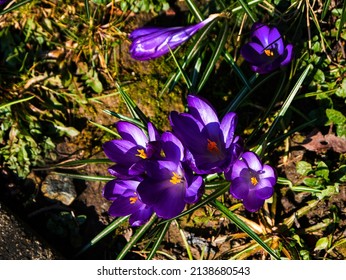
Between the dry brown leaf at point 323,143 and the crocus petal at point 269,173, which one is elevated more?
the crocus petal at point 269,173

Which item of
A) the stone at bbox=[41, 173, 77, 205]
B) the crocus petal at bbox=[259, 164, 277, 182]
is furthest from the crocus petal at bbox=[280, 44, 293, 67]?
the stone at bbox=[41, 173, 77, 205]

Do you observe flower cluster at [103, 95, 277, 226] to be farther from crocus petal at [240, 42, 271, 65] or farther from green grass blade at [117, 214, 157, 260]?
crocus petal at [240, 42, 271, 65]

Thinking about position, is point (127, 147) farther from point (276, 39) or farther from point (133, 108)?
point (276, 39)

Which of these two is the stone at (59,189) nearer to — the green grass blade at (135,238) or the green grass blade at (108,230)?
the green grass blade at (108,230)

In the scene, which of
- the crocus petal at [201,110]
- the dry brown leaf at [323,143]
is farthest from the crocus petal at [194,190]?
the dry brown leaf at [323,143]

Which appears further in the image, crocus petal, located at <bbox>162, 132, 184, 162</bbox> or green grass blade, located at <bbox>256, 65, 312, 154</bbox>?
green grass blade, located at <bbox>256, 65, 312, 154</bbox>

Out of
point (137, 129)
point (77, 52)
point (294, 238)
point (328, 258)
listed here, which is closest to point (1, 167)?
point (77, 52)
